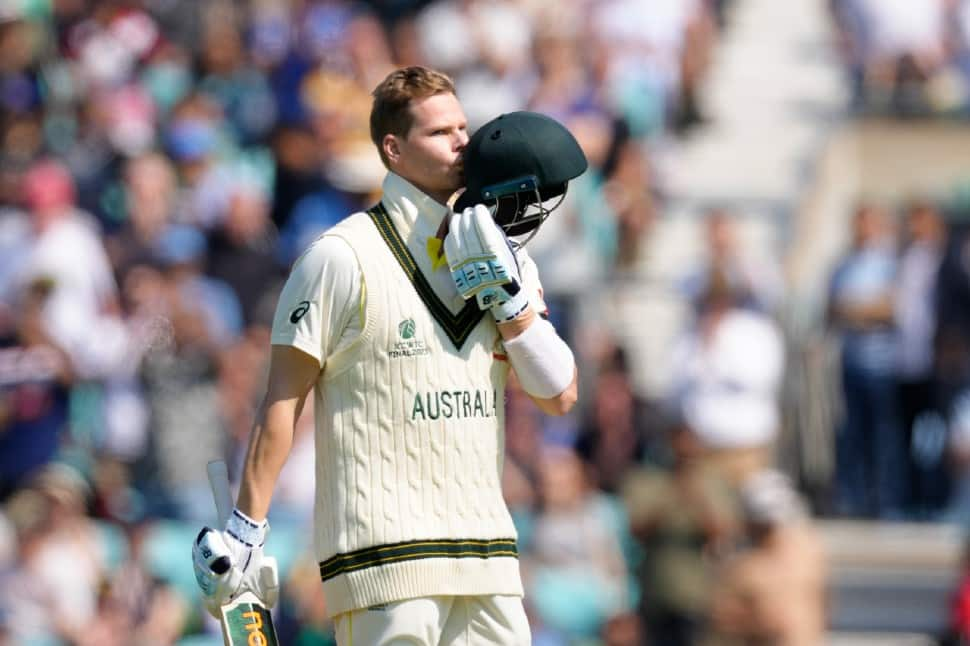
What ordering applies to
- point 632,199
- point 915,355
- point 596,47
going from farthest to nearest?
point 596,47 < point 632,199 < point 915,355

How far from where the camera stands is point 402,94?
5.79m

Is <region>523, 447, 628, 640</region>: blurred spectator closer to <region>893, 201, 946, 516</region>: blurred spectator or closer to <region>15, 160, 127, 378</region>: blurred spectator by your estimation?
<region>893, 201, 946, 516</region>: blurred spectator

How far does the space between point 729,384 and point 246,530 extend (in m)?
6.00

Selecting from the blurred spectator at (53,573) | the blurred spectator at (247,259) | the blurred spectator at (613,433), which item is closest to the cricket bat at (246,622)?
the blurred spectator at (53,573)

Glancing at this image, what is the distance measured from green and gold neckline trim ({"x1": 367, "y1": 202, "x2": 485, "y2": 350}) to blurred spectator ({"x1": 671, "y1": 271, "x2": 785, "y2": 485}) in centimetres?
553

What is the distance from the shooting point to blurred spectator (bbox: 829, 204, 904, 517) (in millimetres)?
12016

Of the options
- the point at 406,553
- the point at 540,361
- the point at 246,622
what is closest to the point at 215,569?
the point at 246,622

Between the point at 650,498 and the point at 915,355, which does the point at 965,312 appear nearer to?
the point at 915,355

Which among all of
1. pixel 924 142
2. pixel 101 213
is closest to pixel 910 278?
pixel 924 142

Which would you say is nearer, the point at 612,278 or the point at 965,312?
the point at 965,312

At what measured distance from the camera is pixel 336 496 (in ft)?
18.5

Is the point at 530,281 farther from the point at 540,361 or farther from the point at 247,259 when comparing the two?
the point at 247,259

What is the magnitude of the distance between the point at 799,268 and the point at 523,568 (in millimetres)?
3901

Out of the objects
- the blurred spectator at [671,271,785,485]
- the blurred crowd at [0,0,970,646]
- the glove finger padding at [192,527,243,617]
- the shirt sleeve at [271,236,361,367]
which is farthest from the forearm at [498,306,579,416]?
the blurred spectator at [671,271,785,485]
